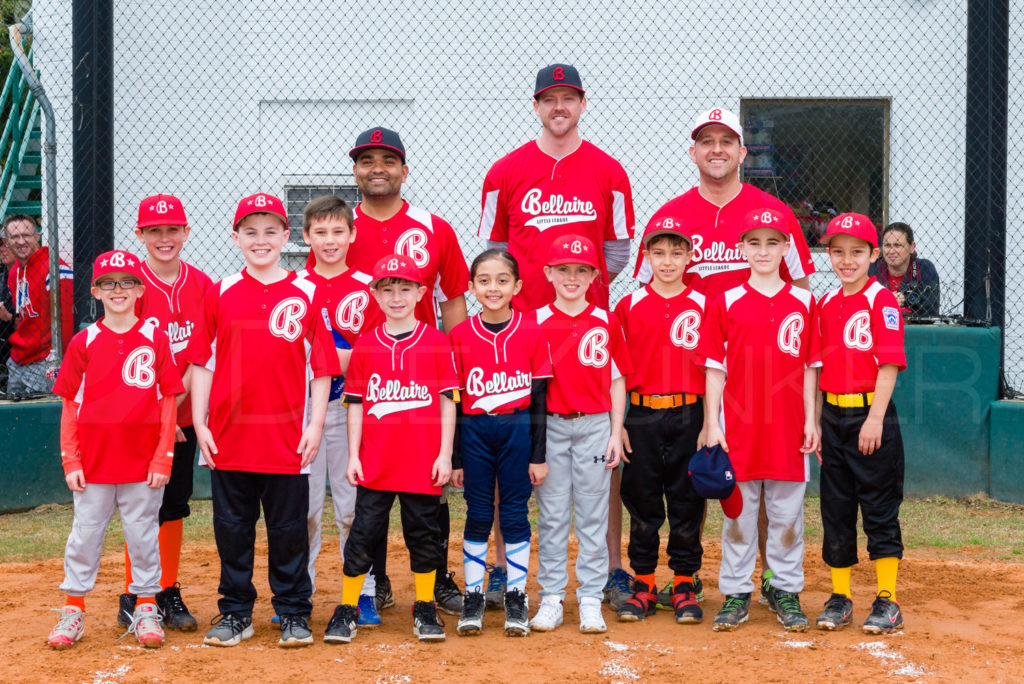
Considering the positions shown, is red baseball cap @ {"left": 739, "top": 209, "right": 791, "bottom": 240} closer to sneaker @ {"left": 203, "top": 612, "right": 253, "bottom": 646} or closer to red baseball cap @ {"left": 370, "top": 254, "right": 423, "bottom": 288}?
red baseball cap @ {"left": 370, "top": 254, "right": 423, "bottom": 288}

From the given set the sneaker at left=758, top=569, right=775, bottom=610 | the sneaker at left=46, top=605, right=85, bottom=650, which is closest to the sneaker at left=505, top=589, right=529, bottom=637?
the sneaker at left=758, top=569, right=775, bottom=610

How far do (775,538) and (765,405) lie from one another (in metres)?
0.60

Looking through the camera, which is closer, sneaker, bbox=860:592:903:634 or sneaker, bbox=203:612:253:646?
sneaker, bbox=203:612:253:646

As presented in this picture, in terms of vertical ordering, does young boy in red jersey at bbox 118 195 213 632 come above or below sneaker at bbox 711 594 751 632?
above

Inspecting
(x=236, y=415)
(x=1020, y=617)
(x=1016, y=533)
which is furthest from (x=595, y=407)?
(x=1016, y=533)

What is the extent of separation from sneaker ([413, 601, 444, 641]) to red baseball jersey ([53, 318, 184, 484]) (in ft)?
4.21

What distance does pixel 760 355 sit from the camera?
454 cm

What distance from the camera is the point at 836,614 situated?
177 inches

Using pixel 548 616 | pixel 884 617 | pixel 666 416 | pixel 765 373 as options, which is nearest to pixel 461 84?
pixel 666 416

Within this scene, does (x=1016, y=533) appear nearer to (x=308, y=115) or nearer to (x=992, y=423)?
(x=992, y=423)

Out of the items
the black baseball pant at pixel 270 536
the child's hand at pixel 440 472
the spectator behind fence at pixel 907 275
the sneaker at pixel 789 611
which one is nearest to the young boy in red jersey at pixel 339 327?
the black baseball pant at pixel 270 536

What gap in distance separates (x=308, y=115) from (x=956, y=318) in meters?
5.42

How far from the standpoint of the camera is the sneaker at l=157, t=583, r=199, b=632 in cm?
452

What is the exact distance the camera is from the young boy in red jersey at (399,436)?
170 inches
